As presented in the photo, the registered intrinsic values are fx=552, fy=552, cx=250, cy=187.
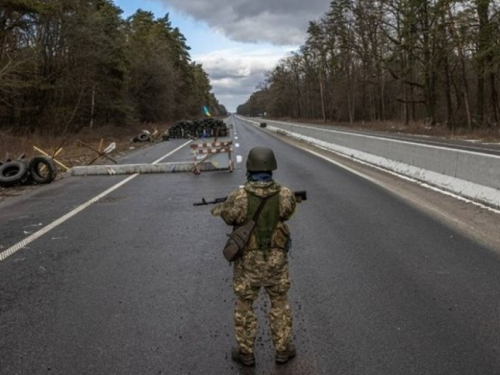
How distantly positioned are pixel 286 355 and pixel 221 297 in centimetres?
148

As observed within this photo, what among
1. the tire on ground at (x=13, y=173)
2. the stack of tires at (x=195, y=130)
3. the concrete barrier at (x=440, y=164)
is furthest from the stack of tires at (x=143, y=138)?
the tire on ground at (x=13, y=173)

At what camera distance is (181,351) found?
13.1ft

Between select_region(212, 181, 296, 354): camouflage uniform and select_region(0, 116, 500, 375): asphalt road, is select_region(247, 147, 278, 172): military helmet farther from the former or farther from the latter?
select_region(0, 116, 500, 375): asphalt road

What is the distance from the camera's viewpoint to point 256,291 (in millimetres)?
3906

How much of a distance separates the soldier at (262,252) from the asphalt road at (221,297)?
180 mm

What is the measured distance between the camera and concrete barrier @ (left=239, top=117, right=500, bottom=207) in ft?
32.9

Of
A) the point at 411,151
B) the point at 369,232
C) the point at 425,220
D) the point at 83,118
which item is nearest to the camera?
the point at 369,232

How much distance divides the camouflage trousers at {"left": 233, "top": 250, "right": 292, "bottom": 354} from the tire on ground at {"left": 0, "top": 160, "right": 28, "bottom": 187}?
1209 centimetres

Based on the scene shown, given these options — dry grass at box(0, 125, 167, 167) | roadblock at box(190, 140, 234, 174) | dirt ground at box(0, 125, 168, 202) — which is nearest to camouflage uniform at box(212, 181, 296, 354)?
dirt ground at box(0, 125, 168, 202)

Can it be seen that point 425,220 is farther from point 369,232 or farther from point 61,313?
point 61,313

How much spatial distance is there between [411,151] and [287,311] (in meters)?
11.7

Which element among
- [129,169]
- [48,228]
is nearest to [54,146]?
[129,169]

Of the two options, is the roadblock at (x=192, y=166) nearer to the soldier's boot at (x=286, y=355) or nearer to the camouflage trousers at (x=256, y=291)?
the camouflage trousers at (x=256, y=291)

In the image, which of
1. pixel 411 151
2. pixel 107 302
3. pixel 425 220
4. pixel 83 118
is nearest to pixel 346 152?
pixel 411 151
